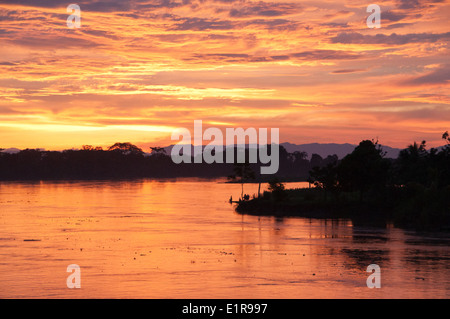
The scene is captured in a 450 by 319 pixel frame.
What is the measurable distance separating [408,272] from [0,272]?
29.4 meters

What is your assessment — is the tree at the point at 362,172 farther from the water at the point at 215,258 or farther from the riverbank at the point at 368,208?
the water at the point at 215,258

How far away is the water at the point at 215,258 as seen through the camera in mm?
36969

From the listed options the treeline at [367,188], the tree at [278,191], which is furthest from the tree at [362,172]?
the tree at [278,191]

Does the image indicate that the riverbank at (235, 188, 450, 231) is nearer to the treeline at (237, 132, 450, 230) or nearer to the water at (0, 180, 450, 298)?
the treeline at (237, 132, 450, 230)

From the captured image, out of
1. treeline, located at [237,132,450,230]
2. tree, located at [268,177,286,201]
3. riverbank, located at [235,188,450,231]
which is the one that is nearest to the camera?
riverbank, located at [235,188,450,231]

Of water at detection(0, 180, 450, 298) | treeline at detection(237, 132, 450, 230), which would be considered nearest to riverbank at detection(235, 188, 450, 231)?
treeline at detection(237, 132, 450, 230)

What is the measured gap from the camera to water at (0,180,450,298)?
3697 centimetres

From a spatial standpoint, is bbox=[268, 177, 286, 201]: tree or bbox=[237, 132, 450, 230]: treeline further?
bbox=[268, 177, 286, 201]: tree

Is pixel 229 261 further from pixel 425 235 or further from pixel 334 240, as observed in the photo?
pixel 425 235

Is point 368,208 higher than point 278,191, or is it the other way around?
point 278,191

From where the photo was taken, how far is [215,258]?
5022 centimetres

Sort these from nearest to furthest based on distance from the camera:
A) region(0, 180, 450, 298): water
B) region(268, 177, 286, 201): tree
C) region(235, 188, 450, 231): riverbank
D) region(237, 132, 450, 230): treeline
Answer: region(0, 180, 450, 298): water < region(235, 188, 450, 231): riverbank < region(237, 132, 450, 230): treeline < region(268, 177, 286, 201): tree

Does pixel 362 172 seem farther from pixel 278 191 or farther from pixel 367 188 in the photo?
pixel 278 191

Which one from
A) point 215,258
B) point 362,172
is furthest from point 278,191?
point 215,258
